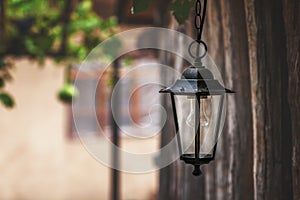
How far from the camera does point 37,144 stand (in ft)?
33.9

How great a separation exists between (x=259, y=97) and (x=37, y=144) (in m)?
7.89

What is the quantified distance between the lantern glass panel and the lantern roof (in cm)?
4

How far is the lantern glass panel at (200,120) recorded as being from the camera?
248 centimetres

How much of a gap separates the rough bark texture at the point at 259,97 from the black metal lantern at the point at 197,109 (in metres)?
0.25

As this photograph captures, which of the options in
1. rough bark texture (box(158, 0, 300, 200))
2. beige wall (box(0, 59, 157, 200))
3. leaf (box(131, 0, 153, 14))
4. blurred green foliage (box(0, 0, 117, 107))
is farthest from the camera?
beige wall (box(0, 59, 157, 200))

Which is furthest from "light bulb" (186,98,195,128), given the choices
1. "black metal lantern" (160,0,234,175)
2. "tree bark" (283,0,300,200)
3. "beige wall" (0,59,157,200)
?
"beige wall" (0,59,157,200)

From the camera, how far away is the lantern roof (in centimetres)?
243

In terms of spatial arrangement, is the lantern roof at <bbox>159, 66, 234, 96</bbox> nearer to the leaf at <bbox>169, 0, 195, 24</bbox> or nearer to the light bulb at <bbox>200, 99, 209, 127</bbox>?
the light bulb at <bbox>200, 99, 209, 127</bbox>

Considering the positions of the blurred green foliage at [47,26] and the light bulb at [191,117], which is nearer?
the light bulb at [191,117]

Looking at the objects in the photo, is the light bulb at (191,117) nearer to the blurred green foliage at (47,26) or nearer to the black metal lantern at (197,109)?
the black metal lantern at (197,109)

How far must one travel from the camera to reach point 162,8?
16.6 ft

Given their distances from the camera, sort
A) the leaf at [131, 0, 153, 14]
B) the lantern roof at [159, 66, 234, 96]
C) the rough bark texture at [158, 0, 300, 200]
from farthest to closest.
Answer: the leaf at [131, 0, 153, 14]
the rough bark texture at [158, 0, 300, 200]
the lantern roof at [159, 66, 234, 96]

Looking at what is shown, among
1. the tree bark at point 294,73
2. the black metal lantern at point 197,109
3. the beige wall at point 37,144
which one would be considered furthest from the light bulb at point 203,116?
the beige wall at point 37,144

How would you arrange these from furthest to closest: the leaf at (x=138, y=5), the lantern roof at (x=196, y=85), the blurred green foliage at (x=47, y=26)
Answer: the blurred green foliage at (x=47, y=26)
the leaf at (x=138, y=5)
the lantern roof at (x=196, y=85)
